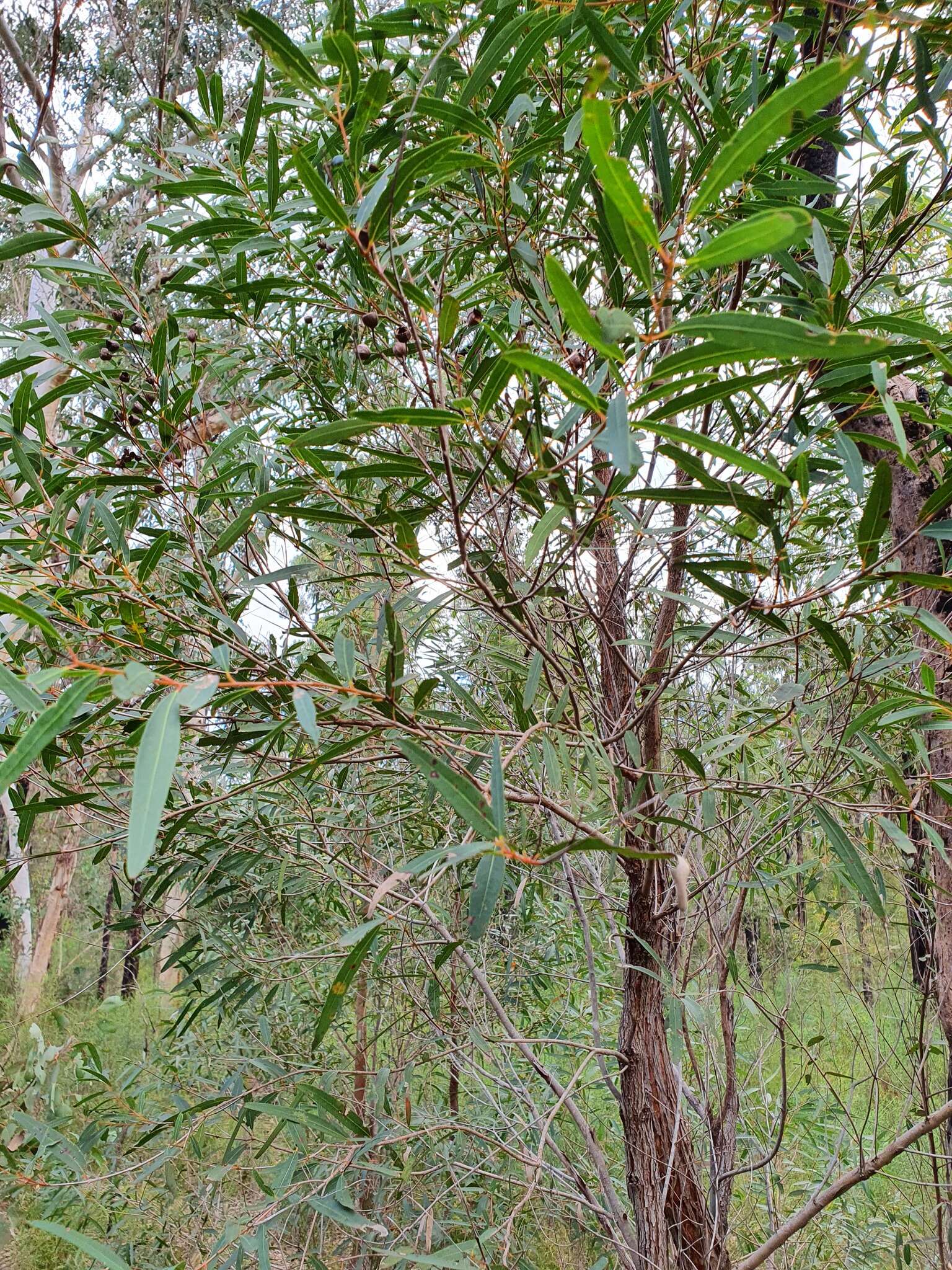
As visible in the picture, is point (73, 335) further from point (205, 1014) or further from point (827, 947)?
point (205, 1014)

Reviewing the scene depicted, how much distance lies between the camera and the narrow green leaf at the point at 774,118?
1.25ft

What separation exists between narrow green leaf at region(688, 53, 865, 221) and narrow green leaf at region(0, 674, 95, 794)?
448mm

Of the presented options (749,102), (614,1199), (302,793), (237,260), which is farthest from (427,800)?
(749,102)

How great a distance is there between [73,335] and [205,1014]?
90.5 inches

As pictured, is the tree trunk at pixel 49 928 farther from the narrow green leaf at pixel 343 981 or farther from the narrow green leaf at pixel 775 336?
the narrow green leaf at pixel 775 336

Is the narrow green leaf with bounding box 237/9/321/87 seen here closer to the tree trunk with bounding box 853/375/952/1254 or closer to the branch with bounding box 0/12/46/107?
the tree trunk with bounding box 853/375/952/1254

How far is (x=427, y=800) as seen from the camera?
46.4 inches

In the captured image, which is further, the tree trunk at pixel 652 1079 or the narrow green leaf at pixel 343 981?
the tree trunk at pixel 652 1079

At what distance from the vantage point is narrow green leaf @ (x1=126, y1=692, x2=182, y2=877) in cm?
41

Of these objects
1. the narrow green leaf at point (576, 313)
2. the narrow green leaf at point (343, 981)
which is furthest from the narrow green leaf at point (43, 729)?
A: the narrow green leaf at point (576, 313)

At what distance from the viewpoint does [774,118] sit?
40 centimetres

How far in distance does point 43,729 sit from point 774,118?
521mm

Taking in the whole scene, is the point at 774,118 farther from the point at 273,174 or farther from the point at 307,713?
the point at 273,174

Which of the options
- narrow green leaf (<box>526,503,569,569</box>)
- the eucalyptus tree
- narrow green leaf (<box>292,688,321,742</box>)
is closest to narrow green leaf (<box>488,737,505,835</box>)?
the eucalyptus tree
